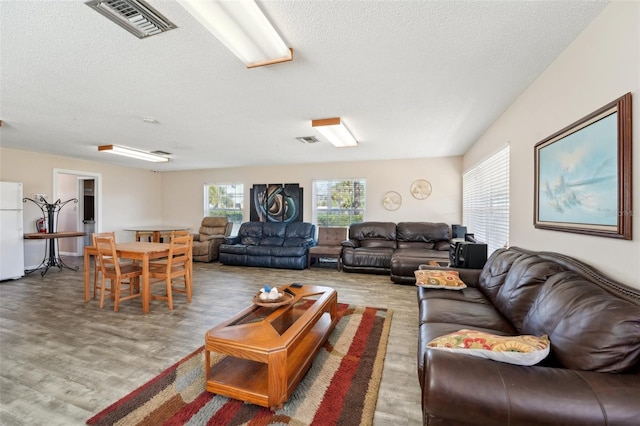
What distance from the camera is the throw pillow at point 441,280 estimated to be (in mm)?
2568

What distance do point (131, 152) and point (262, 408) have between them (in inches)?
215

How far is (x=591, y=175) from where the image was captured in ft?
5.36

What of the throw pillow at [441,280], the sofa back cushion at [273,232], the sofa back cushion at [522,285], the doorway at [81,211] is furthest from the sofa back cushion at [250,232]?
the sofa back cushion at [522,285]

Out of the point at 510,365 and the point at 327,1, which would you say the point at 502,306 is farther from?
the point at 327,1

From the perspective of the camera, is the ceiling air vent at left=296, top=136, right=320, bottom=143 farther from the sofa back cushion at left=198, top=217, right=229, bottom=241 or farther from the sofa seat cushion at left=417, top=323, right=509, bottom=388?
the sofa back cushion at left=198, top=217, right=229, bottom=241

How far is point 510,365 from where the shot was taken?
3.60ft

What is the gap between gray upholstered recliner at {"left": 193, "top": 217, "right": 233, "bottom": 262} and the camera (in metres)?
6.30

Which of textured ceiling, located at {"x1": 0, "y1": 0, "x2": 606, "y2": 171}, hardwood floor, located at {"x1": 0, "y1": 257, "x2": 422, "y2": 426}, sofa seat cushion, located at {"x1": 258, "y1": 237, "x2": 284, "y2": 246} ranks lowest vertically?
hardwood floor, located at {"x1": 0, "y1": 257, "x2": 422, "y2": 426}

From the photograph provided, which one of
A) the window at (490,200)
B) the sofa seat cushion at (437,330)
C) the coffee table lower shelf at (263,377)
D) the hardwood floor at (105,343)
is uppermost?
the window at (490,200)

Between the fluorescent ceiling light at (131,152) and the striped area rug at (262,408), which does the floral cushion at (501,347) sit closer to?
the striped area rug at (262,408)

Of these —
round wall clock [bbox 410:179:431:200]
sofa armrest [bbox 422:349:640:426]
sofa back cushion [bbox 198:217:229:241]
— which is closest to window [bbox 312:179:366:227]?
round wall clock [bbox 410:179:431:200]

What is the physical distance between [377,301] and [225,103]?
3.07 metres

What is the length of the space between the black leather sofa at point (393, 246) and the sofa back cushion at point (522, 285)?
2295 mm

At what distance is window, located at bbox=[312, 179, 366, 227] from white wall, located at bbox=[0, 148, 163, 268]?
493cm
